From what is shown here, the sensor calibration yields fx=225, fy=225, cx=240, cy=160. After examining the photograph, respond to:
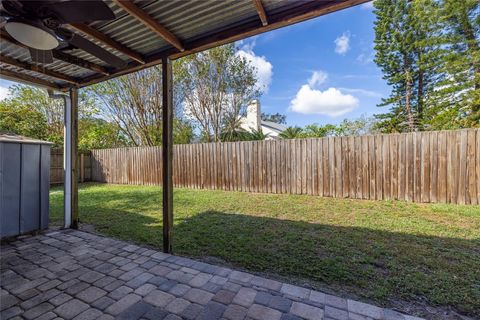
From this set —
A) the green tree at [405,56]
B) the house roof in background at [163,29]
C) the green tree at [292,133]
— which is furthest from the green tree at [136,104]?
the green tree at [405,56]

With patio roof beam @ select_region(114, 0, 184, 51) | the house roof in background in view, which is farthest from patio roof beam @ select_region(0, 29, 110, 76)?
patio roof beam @ select_region(114, 0, 184, 51)

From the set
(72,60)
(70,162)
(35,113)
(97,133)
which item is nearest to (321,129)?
(70,162)

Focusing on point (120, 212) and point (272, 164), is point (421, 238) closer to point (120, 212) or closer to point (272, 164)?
point (272, 164)

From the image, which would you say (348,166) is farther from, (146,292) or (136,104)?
(136,104)

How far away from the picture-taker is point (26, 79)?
322 cm

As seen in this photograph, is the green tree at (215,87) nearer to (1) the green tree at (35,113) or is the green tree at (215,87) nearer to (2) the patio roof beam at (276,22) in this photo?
(1) the green tree at (35,113)

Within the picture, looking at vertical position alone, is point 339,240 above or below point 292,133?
below

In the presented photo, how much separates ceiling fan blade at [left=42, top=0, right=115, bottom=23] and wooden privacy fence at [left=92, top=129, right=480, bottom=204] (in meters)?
5.00

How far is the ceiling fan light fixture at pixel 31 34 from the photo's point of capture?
5.33 ft

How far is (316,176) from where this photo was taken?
5.59 metres

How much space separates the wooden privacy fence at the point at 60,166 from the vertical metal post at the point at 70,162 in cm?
666

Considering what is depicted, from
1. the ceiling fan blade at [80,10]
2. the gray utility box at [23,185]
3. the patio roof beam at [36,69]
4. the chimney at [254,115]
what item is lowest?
the gray utility box at [23,185]

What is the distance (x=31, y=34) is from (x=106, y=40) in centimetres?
77

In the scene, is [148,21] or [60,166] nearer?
[148,21]
